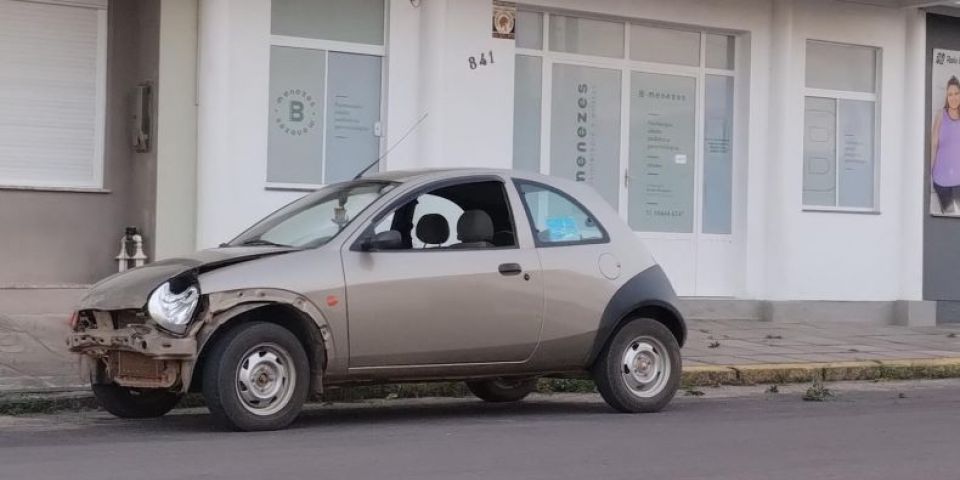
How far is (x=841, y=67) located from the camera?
1755 cm

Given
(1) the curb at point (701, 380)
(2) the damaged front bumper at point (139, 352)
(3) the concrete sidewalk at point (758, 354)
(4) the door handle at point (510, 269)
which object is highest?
(4) the door handle at point (510, 269)

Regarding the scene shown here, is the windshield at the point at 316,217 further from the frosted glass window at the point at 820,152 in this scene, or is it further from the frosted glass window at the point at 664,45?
the frosted glass window at the point at 820,152

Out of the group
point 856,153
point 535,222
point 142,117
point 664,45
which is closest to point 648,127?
point 664,45

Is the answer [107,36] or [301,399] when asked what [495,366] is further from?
[107,36]

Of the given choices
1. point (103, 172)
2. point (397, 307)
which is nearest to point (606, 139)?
point (103, 172)

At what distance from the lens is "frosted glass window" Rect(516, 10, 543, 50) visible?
15.6 m

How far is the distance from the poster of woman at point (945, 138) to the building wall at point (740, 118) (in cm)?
38

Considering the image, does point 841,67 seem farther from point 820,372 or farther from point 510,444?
point 510,444

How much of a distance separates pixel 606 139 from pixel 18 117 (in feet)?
21.5

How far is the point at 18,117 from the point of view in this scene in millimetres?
13680

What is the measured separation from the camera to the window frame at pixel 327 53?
1410cm

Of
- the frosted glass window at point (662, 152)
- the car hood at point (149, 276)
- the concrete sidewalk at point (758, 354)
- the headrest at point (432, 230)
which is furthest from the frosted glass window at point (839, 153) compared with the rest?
the car hood at point (149, 276)

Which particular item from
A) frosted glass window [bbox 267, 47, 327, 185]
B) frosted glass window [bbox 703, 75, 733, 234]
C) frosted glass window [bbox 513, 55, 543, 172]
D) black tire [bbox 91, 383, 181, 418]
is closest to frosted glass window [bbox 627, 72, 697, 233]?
frosted glass window [bbox 703, 75, 733, 234]

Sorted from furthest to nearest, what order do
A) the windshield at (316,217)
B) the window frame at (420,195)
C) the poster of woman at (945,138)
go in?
1. the poster of woman at (945,138)
2. the windshield at (316,217)
3. the window frame at (420,195)
